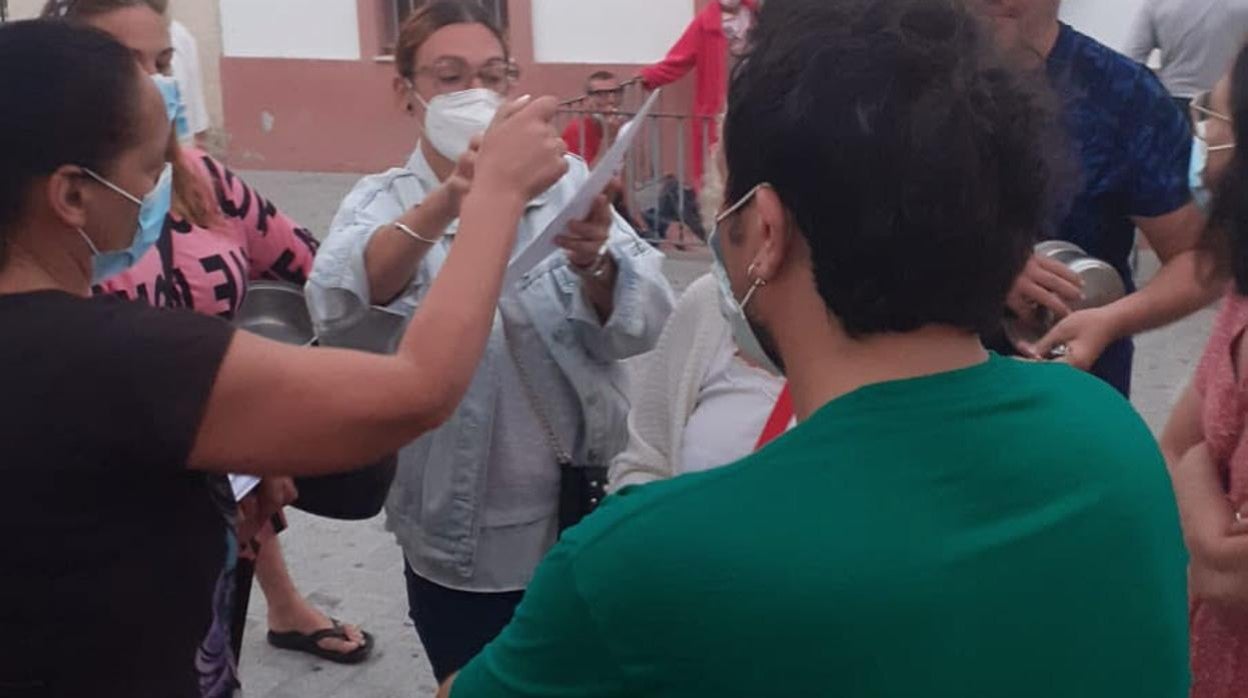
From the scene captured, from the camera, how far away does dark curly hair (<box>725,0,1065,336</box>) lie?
48.1 inches

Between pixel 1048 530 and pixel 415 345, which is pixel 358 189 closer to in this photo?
pixel 415 345

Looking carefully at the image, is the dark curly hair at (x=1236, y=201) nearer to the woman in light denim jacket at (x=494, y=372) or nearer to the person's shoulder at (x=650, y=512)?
the woman in light denim jacket at (x=494, y=372)

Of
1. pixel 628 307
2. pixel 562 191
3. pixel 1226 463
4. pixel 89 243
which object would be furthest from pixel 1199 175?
pixel 89 243

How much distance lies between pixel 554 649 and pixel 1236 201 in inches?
53.4

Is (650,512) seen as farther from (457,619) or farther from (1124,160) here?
(1124,160)

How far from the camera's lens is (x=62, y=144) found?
5.91 ft

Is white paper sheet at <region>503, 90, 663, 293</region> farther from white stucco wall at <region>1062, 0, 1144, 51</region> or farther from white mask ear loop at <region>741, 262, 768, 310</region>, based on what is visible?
white stucco wall at <region>1062, 0, 1144, 51</region>

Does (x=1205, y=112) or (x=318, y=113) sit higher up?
→ (x=1205, y=112)

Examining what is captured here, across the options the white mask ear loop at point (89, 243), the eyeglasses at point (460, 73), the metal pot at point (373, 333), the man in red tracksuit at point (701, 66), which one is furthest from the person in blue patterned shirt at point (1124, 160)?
the man in red tracksuit at point (701, 66)

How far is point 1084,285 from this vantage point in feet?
8.20

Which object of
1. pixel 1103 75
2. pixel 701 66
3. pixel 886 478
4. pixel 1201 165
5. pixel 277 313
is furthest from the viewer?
pixel 701 66

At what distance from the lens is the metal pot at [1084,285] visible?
2406 mm

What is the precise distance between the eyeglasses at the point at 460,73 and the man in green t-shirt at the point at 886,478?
1614 mm

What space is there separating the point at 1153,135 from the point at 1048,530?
1.73 meters
